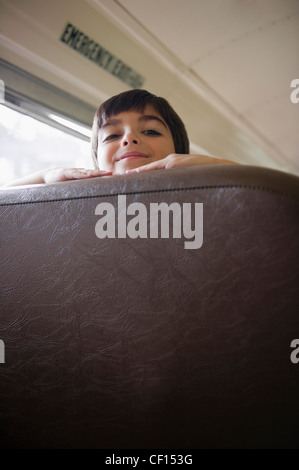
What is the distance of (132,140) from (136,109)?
17 cm

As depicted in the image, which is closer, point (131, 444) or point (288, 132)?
point (131, 444)

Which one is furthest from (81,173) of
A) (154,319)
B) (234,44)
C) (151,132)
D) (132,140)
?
(234,44)

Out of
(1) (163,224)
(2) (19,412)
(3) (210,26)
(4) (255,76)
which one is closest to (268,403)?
(1) (163,224)

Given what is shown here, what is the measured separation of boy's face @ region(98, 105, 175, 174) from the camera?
960 millimetres

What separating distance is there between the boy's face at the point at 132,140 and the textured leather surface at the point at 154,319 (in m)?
0.51

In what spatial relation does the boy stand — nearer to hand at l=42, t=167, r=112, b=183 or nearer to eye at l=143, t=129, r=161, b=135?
eye at l=143, t=129, r=161, b=135

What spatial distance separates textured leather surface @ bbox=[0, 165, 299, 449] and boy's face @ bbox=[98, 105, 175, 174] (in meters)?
0.51

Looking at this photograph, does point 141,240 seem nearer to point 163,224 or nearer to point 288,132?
point 163,224

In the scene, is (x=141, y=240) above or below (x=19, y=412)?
above

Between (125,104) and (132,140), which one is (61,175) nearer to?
(132,140)

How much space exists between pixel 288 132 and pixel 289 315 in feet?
11.3

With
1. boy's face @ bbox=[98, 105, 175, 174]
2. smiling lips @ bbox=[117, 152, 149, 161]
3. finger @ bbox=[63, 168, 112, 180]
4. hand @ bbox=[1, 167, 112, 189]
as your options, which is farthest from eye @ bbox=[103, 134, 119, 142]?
finger @ bbox=[63, 168, 112, 180]

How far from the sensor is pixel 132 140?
974 mm

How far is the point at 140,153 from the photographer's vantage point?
96 cm
